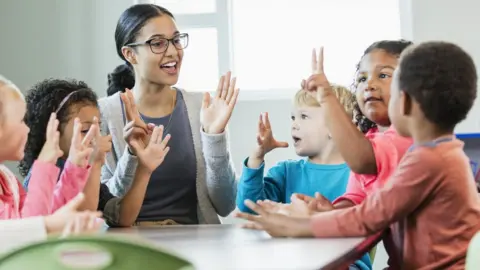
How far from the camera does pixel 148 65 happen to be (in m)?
2.50

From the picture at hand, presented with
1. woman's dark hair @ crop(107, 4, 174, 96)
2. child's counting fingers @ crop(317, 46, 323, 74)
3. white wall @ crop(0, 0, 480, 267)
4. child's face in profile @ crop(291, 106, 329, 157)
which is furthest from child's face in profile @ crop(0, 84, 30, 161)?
white wall @ crop(0, 0, 480, 267)

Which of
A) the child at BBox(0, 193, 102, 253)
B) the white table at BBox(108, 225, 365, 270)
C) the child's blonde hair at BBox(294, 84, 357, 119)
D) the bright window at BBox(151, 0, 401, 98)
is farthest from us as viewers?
the bright window at BBox(151, 0, 401, 98)

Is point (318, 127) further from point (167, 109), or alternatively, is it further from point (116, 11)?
point (116, 11)

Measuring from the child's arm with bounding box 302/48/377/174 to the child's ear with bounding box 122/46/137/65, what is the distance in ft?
2.97

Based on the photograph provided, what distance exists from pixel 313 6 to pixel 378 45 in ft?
6.98

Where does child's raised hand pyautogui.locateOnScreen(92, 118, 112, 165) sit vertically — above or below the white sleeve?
above

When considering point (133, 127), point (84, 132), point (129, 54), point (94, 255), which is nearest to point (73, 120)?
point (84, 132)

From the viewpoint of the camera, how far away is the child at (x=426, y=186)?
153 centimetres

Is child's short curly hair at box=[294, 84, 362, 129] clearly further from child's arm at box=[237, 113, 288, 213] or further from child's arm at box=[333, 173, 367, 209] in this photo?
child's arm at box=[333, 173, 367, 209]

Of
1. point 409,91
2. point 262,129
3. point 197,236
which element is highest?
point 409,91

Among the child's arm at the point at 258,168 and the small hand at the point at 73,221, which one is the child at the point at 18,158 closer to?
the small hand at the point at 73,221

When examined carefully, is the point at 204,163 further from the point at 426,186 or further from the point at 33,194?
the point at 426,186

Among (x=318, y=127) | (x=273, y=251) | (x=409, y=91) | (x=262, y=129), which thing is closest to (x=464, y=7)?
(x=318, y=127)

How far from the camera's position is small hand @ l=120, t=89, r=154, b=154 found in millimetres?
2158
